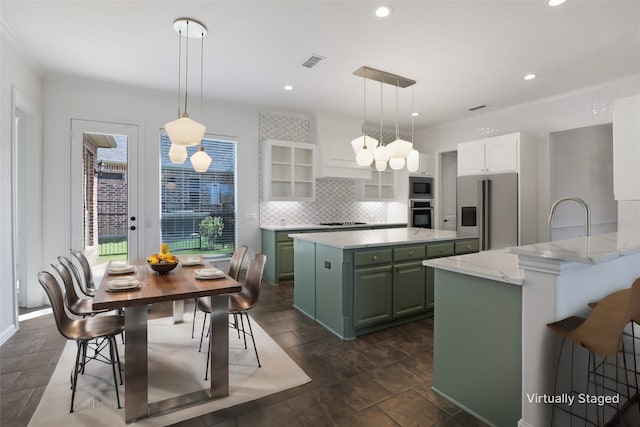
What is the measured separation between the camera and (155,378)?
2.30 m

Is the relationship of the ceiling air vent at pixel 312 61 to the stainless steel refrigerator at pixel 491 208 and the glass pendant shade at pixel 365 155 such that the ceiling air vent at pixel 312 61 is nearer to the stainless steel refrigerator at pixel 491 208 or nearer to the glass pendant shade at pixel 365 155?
the glass pendant shade at pixel 365 155

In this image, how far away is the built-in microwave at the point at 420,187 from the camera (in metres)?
6.55

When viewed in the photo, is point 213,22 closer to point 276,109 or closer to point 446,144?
point 276,109

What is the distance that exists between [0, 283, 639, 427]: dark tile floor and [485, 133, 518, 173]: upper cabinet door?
118 inches

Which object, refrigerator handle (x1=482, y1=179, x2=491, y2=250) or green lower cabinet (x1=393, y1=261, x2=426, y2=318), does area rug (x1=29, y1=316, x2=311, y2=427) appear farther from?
refrigerator handle (x1=482, y1=179, x2=491, y2=250)

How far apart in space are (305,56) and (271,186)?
248 centimetres

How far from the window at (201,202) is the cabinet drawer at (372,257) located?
3019mm

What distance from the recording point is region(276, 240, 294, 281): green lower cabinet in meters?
5.03

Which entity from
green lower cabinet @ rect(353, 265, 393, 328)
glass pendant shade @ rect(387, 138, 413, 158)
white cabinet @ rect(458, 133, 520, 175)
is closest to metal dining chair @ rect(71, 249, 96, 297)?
green lower cabinet @ rect(353, 265, 393, 328)

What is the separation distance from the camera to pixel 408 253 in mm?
3279

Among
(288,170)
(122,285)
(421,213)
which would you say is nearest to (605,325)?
(122,285)

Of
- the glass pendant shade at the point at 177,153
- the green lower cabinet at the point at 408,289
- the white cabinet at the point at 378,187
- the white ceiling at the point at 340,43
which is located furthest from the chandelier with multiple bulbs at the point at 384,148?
→ the white cabinet at the point at 378,187

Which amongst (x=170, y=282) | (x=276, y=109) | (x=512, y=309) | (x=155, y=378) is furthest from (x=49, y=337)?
(x=276, y=109)

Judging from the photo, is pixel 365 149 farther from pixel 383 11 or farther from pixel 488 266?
pixel 488 266
